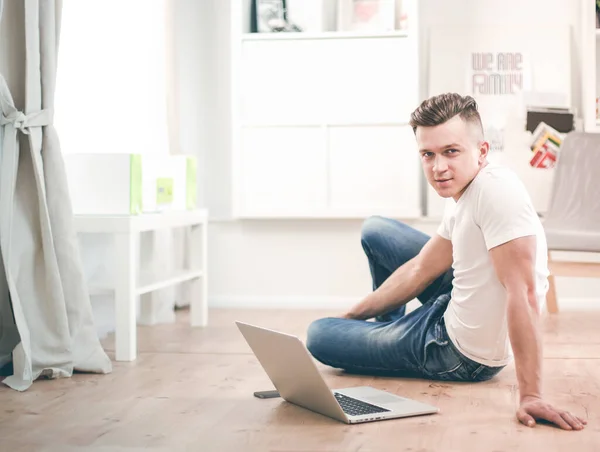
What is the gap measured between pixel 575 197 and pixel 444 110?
6.68 ft

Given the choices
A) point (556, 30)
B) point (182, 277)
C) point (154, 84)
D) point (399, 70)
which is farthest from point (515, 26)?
point (182, 277)

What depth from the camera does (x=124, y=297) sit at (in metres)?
2.75

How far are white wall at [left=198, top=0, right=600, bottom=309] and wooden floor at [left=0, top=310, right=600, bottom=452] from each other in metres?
1.35

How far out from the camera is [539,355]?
1792 mm

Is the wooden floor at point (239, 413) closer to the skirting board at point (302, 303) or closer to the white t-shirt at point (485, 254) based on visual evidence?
the white t-shirt at point (485, 254)

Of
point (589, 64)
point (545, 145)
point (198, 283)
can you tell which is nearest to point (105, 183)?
point (198, 283)

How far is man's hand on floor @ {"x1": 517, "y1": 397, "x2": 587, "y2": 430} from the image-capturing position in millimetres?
1754

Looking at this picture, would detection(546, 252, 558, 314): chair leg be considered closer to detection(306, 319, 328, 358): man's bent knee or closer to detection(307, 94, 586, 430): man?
detection(307, 94, 586, 430): man

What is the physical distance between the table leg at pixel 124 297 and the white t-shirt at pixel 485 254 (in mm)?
1059

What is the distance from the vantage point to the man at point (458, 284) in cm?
184

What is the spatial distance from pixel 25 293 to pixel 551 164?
8.48 ft

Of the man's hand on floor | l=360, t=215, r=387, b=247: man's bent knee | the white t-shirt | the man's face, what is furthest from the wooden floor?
the man's face

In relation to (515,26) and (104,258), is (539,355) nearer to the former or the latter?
(104,258)

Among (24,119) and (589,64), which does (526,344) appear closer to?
(24,119)
